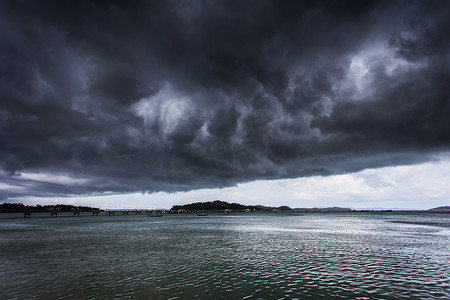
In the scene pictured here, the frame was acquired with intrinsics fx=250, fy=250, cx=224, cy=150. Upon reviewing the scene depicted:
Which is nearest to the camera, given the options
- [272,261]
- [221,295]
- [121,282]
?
[221,295]

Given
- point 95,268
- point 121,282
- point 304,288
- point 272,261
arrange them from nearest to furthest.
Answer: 1. point 304,288
2. point 121,282
3. point 95,268
4. point 272,261

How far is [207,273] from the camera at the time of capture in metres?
24.8

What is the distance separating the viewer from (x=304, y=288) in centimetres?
1991

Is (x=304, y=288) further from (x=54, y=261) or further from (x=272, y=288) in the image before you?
(x=54, y=261)

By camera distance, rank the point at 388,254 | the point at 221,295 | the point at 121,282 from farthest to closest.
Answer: the point at 388,254, the point at 121,282, the point at 221,295

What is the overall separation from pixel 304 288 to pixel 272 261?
1065 cm

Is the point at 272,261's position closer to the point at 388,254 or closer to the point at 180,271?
the point at 180,271

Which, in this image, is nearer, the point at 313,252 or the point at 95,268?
the point at 95,268

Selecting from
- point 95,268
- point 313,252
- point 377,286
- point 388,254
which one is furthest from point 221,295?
point 388,254

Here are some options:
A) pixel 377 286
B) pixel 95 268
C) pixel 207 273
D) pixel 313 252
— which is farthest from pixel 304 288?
pixel 95 268

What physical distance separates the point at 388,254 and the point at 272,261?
17294 mm

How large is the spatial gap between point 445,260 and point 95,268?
136 feet

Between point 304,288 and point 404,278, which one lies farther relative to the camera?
point 404,278

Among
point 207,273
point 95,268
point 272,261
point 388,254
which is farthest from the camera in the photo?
point 388,254
